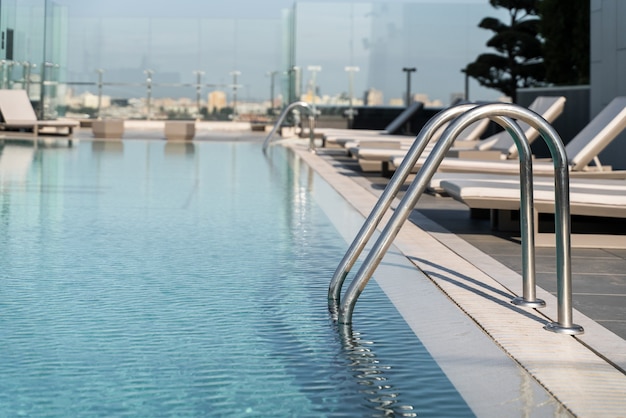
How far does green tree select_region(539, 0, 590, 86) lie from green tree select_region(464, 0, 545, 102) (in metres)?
4.39

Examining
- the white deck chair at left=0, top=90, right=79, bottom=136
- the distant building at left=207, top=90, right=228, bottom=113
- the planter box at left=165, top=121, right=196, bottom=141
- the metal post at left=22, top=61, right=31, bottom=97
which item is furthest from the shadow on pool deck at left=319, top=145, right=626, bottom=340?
the distant building at left=207, top=90, right=228, bottom=113

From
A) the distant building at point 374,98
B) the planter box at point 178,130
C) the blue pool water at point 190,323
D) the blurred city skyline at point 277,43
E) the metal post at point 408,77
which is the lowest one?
the blue pool water at point 190,323

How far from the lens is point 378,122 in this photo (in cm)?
2755

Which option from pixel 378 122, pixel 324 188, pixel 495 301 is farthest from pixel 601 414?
pixel 378 122

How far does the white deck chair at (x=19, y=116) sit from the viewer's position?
22.5 metres

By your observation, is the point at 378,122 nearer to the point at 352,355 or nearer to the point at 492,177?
the point at 492,177

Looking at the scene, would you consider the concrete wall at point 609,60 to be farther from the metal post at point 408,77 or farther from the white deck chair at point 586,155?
the metal post at point 408,77

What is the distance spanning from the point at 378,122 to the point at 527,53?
4.31 metres

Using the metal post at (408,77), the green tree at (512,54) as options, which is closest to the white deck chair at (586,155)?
the green tree at (512,54)

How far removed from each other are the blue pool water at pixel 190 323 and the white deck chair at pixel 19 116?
14.7m

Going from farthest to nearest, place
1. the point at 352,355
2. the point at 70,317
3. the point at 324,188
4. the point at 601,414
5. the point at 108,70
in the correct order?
the point at 108,70, the point at 324,188, the point at 70,317, the point at 352,355, the point at 601,414

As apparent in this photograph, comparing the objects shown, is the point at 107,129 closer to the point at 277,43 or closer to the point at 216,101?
the point at 216,101

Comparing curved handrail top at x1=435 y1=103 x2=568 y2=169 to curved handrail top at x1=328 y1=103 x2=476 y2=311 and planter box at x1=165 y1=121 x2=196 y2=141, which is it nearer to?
curved handrail top at x1=328 y1=103 x2=476 y2=311

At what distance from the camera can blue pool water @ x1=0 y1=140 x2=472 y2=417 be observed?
9.46 ft
